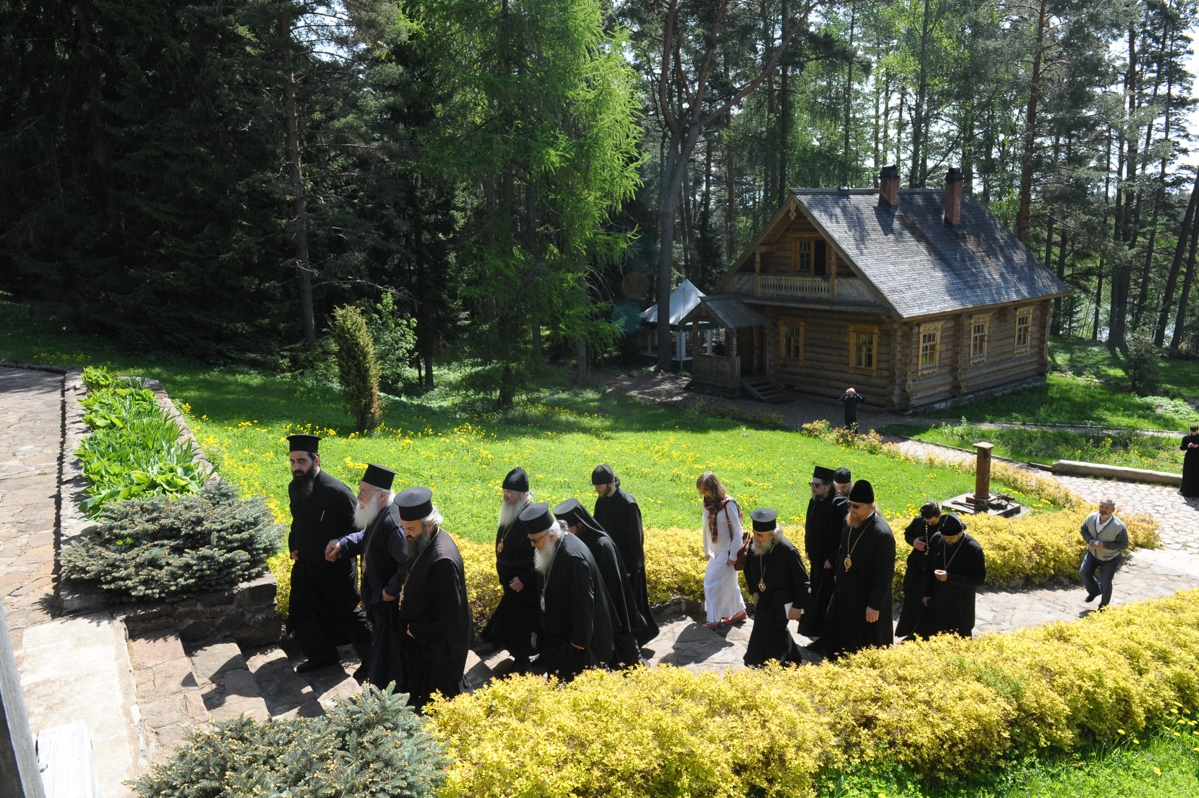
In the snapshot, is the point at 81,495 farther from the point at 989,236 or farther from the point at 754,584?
the point at 989,236

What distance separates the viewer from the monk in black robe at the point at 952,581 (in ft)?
25.4

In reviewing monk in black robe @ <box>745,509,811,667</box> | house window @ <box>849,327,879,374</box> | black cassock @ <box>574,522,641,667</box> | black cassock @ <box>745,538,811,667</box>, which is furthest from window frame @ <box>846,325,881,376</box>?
black cassock @ <box>574,522,641,667</box>

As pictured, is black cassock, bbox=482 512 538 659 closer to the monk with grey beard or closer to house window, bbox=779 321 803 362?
the monk with grey beard

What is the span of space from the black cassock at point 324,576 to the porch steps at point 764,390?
21140mm

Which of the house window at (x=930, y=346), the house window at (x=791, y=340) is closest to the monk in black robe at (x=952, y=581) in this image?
the house window at (x=930, y=346)

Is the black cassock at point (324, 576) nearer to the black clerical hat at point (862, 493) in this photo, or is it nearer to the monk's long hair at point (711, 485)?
the monk's long hair at point (711, 485)

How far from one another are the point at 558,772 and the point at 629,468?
1111 cm

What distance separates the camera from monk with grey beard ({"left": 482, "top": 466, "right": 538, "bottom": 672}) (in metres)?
7.29

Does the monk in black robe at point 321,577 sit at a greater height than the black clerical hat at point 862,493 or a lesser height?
lesser

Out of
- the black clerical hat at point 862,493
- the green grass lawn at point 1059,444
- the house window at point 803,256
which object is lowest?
the green grass lawn at point 1059,444

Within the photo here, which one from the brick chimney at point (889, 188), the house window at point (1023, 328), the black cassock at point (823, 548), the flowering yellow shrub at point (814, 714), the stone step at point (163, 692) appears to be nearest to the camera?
the flowering yellow shrub at point (814, 714)

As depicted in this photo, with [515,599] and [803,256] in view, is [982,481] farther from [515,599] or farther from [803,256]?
[803,256]

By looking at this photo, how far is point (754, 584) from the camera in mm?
7773

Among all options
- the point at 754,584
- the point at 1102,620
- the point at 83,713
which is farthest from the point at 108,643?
the point at 1102,620
